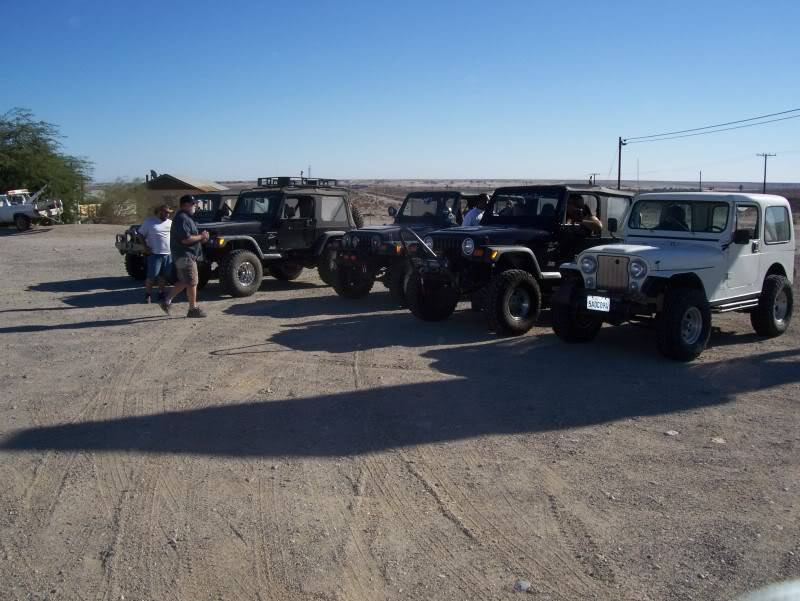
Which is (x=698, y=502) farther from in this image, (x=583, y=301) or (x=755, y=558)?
(x=583, y=301)

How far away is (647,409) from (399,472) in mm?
2494

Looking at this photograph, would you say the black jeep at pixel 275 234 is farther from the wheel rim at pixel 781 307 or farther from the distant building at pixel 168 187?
the distant building at pixel 168 187

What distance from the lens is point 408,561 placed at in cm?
377

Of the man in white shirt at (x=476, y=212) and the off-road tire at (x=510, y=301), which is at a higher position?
the man in white shirt at (x=476, y=212)

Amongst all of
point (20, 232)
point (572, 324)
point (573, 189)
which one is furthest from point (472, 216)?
point (20, 232)

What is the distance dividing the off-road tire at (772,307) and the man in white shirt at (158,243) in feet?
25.6

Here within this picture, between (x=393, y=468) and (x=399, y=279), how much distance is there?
6477 mm

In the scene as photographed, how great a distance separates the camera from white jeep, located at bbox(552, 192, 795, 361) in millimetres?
8008

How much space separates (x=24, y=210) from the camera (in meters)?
30.4

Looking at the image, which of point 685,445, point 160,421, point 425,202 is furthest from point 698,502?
point 425,202

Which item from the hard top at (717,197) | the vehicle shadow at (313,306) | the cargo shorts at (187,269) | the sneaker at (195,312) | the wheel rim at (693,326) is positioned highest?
the hard top at (717,197)

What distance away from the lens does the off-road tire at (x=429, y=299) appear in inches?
400

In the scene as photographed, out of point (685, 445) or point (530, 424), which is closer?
point (685, 445)

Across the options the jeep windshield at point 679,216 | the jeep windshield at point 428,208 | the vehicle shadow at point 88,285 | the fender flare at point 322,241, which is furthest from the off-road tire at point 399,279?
the vehicle shadow at point 88,285
